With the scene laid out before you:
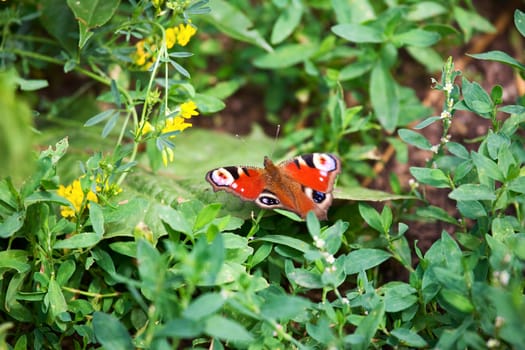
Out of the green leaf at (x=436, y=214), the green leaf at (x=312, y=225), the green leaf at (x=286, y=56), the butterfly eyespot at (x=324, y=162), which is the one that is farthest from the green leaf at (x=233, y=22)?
the green leaf at (x=312, y=225)

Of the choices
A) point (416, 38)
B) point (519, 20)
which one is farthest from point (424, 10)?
point (519, 20)

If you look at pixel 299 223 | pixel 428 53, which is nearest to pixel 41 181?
pixel 299 223

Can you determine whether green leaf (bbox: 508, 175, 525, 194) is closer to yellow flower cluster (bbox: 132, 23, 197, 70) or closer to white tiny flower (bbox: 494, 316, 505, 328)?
white tiny flower (bbox: 494, 316, 505, 328)

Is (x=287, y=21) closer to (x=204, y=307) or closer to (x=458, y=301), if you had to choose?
(x=458, y=301)

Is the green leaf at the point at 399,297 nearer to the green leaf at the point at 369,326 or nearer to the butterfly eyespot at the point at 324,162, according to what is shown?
the green leaf at the point at 369,326

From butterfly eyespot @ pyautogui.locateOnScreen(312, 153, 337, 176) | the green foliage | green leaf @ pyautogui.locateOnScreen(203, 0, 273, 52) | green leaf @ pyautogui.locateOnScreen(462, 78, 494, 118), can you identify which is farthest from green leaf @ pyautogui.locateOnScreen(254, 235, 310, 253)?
green leaf @ pyautogui.locateOnScreen(203, 0, 273, 52)

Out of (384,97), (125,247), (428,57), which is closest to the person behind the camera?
(125,247)
